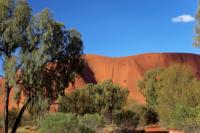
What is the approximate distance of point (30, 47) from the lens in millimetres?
25484

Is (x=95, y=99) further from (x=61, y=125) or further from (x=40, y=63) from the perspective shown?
(x=61, y=125)

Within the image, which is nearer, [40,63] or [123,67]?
[40,63]

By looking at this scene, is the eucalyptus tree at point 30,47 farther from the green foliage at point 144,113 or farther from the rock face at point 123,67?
the rock face at point 123,67

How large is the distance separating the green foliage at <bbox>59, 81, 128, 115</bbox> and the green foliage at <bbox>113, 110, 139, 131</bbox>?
122 inches

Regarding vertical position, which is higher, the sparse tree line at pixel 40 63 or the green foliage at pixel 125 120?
the sparse tree line at pixel 40 63

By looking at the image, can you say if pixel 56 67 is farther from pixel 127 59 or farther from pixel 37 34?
pixel 127 59

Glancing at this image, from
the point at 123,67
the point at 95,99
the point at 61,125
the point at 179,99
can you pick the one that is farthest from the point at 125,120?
the point at 123,67

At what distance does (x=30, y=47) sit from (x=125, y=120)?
16.6 meters

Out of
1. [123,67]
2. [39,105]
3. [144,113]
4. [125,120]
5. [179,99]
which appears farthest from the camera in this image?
[123,67]

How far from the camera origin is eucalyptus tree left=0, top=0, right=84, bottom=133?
81.1 ft

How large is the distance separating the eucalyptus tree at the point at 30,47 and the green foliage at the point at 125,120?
1352 centimetres

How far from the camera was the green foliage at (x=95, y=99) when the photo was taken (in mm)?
39916

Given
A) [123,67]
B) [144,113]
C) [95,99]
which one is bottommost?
[144,113]

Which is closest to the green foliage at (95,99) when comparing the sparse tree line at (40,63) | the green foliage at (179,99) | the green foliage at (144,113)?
the green foliage at (144,113)
